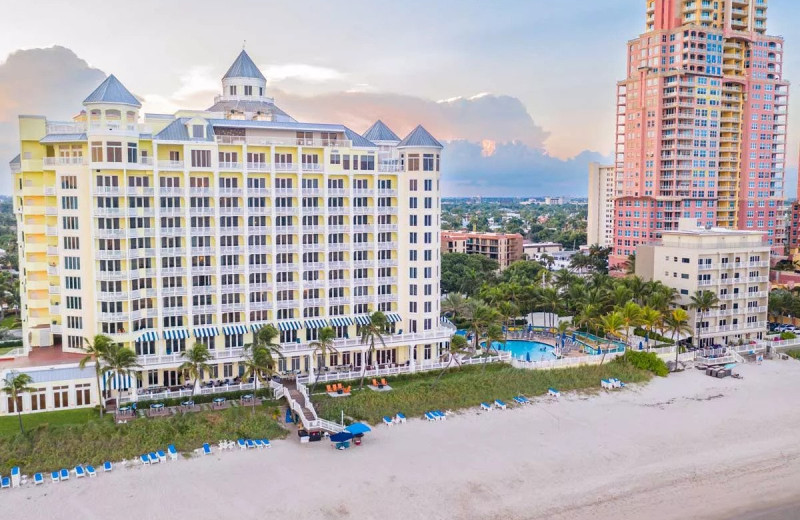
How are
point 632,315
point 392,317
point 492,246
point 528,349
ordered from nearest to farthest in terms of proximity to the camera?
point 632,315
point 392,317
point 528,349
point 492,246

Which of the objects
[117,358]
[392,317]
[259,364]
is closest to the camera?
[117,358]

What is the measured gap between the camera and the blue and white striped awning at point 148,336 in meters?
54.9

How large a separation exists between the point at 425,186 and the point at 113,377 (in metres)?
30.5

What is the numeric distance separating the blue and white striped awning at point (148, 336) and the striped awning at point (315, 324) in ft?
40.9

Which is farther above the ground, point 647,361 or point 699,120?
point 699,120

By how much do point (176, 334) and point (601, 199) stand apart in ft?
438

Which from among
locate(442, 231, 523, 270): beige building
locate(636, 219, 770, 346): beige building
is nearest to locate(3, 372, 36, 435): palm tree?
locate(636, 219, 770, 346): beige building

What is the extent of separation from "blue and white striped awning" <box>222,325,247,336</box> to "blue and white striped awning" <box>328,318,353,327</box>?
764 centimetres

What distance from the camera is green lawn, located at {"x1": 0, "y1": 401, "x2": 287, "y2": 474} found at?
41.3 meters

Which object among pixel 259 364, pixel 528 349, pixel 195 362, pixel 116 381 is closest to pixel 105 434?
pixel 116 381

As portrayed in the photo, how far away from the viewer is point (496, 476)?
40844 millimetres

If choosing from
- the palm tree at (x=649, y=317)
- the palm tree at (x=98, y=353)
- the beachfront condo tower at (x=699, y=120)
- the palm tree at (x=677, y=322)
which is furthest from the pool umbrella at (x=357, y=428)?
the beachfront condo tower at (x=699, y=120)

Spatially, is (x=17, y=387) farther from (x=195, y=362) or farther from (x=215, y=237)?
(x=215, y=237)

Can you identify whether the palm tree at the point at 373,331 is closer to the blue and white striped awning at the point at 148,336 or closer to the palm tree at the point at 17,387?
the blue and white striped awning at the point at 148,336
